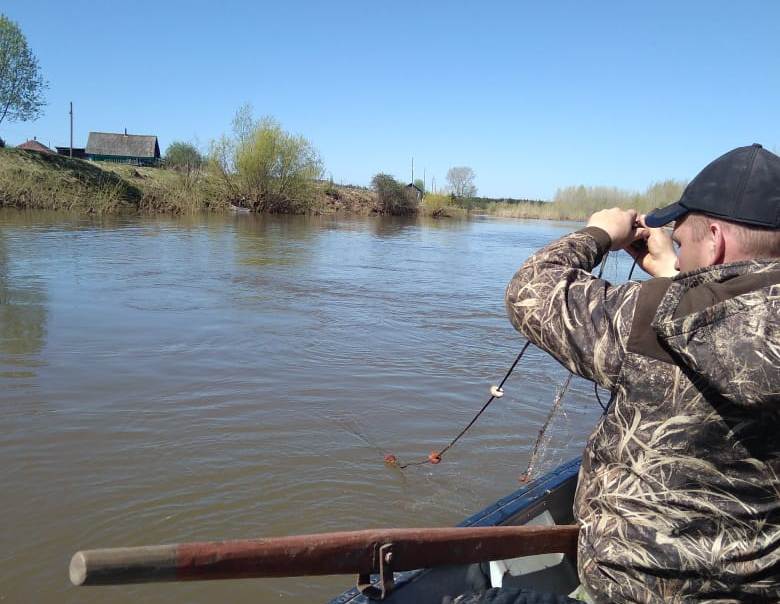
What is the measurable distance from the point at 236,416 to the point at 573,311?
463 centimetres

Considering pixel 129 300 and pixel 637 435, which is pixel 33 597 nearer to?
pixel 637 435

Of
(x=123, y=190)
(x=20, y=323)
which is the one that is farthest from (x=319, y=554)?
(x=123, y=190)

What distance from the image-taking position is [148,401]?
592 cm

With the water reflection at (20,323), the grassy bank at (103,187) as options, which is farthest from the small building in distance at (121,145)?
the water reflection at (20,323)

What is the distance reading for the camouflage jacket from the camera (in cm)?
142

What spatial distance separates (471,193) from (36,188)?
56.6 meters

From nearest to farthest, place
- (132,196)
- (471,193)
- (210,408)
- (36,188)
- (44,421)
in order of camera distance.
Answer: (44,421), (210,408), (36,188), (132,196), (471,193)

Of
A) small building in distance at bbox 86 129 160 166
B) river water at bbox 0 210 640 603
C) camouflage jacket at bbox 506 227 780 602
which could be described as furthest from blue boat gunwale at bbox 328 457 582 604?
small building in distance at bbox 86 129 160 166

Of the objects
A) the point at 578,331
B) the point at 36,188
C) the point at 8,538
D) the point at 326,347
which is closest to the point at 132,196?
the point at 36,188

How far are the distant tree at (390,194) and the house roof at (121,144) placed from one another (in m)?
32.2

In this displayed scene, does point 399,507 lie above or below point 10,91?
below

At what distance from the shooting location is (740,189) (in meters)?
1.57

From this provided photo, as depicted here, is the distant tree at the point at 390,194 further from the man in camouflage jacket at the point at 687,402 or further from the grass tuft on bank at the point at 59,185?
the man in camouflage jacket at the point at 687,402

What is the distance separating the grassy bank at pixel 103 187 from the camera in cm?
2977
